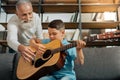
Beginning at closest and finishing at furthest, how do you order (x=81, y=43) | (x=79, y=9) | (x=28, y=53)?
(x=81, y=43)
(x=28, y=53)
(x=79, y=9)

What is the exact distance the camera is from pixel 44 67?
5.09 feet

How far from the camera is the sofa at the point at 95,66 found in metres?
1.79

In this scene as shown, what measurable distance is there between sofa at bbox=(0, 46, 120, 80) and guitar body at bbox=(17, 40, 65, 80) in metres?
0.20

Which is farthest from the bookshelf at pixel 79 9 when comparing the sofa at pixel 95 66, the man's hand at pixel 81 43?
the man's hand at pixel 81 43

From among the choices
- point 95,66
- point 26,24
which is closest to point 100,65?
point 95,66

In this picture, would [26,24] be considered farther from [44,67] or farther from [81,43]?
[81,43]

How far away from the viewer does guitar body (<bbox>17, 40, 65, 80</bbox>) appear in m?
1.52

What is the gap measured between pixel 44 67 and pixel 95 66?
1.58 feet

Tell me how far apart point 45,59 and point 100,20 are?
230 centimetres

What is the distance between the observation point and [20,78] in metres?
1.68

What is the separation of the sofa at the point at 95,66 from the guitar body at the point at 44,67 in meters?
0.20

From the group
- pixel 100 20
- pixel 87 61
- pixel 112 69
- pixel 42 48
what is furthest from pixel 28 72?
pixel 100 20

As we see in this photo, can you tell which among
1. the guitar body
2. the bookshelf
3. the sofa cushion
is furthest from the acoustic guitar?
the bookshelf

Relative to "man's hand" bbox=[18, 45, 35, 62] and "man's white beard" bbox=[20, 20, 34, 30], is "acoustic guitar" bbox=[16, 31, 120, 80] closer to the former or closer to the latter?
"man's hand" bbox=[18, 45, 35, 62]
